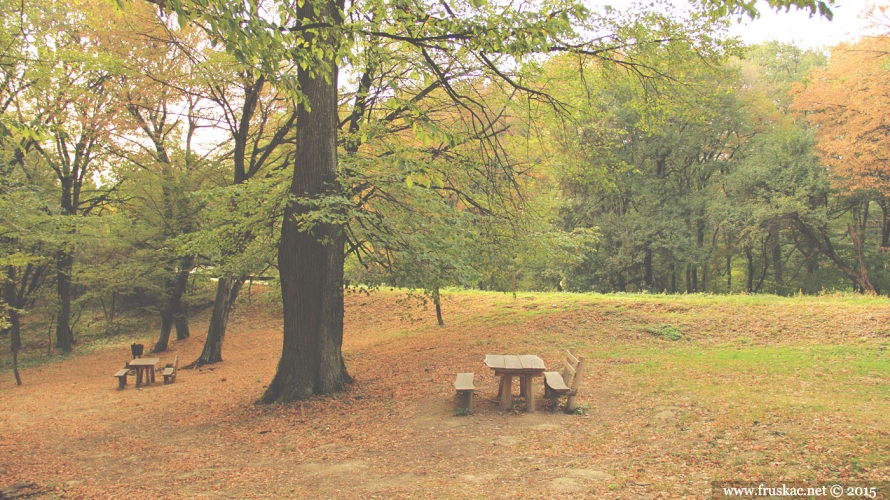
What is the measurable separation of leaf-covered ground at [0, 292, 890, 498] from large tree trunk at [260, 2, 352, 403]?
1.69 feet

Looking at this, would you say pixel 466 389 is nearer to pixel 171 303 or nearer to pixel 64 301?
pixel 171 303

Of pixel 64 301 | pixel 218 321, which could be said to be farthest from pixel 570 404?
pixel 64 301

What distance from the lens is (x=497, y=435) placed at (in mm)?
5715

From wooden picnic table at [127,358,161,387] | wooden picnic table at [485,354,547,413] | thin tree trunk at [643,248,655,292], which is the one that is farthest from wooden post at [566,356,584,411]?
thin tree trunk at [643,248,655,292]

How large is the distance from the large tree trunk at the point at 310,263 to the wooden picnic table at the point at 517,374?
2873mm

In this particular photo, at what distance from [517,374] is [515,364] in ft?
0.64

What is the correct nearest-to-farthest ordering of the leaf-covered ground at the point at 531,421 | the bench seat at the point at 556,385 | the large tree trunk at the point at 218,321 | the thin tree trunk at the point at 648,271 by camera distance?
the leaf-covered ground at the point at 531,421 < the bench seat at the point at 556,385 < the large tree trunk at the point at 218,321 < the thin tree trunk at the point at 648,271

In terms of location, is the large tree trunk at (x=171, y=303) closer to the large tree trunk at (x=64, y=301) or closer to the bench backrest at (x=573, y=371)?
the large tree trunk at (x=64, y=301)

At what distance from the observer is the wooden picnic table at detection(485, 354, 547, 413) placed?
253 inches

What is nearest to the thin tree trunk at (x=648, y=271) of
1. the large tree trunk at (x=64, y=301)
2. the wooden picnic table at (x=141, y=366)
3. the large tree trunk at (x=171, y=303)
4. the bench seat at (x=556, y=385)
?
the bench seat at (x=556, y=385)

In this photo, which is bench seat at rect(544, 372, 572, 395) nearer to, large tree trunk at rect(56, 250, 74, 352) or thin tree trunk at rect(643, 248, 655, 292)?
thin tree trunk at rect(643, 248, 655, 292)

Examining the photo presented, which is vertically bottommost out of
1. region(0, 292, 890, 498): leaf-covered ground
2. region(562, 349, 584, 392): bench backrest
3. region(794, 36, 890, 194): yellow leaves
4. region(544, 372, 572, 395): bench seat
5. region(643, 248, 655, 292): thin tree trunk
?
region(0, 292, 890, 498): leaf-covered ground

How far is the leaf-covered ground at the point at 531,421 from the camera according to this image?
4352mm

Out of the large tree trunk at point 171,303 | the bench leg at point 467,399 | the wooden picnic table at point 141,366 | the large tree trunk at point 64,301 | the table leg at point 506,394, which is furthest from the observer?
the large tree trunk at point 64,301
